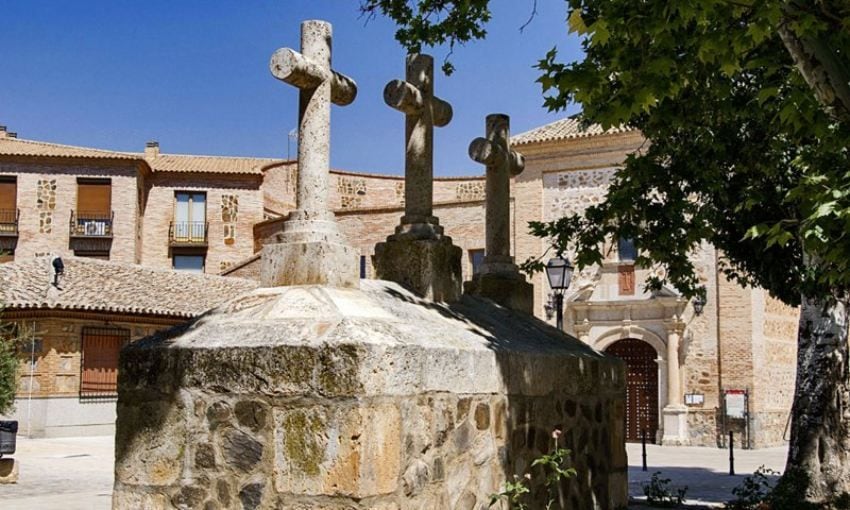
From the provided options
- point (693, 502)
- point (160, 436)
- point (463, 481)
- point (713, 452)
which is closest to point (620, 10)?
point (463, 481)

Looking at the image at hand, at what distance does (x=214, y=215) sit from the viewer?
3950 centimetres

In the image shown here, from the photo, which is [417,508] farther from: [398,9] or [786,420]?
[786,420]

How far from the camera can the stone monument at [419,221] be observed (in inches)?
267

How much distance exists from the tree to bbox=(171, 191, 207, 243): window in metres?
30.9

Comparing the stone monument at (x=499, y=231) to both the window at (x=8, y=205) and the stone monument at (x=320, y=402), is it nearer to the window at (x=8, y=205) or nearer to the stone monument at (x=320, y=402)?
the stone monument at (x=320, y=402)

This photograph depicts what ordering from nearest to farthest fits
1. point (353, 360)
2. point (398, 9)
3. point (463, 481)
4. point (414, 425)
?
point (353, 360), point (414, 425), point (463, 481), point (398, 9)

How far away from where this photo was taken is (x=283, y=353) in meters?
4.97

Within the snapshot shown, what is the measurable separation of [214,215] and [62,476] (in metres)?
25.9

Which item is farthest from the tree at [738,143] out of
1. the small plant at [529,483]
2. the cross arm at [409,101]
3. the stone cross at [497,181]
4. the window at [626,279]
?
the window at [626,279]

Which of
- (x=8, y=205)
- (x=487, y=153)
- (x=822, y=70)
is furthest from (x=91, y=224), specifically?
(x=822, y=70)

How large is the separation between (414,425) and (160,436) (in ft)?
4.55

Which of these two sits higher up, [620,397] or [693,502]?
[620,397]

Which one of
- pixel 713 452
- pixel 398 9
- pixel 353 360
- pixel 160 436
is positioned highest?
pixel 398 9

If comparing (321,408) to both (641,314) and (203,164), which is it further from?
(203,164)
